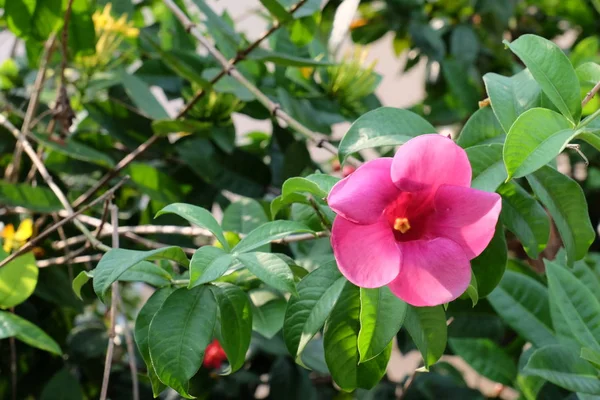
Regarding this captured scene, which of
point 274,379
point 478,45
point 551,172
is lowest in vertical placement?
point 478,45

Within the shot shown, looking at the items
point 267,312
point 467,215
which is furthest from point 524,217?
point 267,312

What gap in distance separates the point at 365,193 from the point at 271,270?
76 millimetres

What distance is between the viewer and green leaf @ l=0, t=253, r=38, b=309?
631 millimetres

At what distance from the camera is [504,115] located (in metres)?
0.51

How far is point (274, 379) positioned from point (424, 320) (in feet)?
1.53

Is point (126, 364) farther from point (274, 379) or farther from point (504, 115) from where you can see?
point (504, 115)

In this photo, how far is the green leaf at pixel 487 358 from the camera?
29.7 inches

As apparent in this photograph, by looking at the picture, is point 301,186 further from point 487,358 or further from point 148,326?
point 487,358

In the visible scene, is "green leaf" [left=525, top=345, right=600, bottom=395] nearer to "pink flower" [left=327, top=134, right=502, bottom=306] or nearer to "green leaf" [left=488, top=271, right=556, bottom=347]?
"green leaf" [left=488, top=271, right=556, bottom=347]

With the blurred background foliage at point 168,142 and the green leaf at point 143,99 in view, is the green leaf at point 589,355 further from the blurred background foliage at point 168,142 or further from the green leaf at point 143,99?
the green leaf at point 143,99

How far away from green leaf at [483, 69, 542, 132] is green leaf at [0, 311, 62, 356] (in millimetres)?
389

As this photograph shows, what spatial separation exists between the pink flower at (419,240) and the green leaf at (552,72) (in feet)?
0.29

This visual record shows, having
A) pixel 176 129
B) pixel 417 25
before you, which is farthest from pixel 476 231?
pixel 417 25

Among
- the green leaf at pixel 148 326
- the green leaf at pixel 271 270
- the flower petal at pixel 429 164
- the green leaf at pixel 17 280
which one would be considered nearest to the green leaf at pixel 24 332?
the green leaf at pixel 17 280
